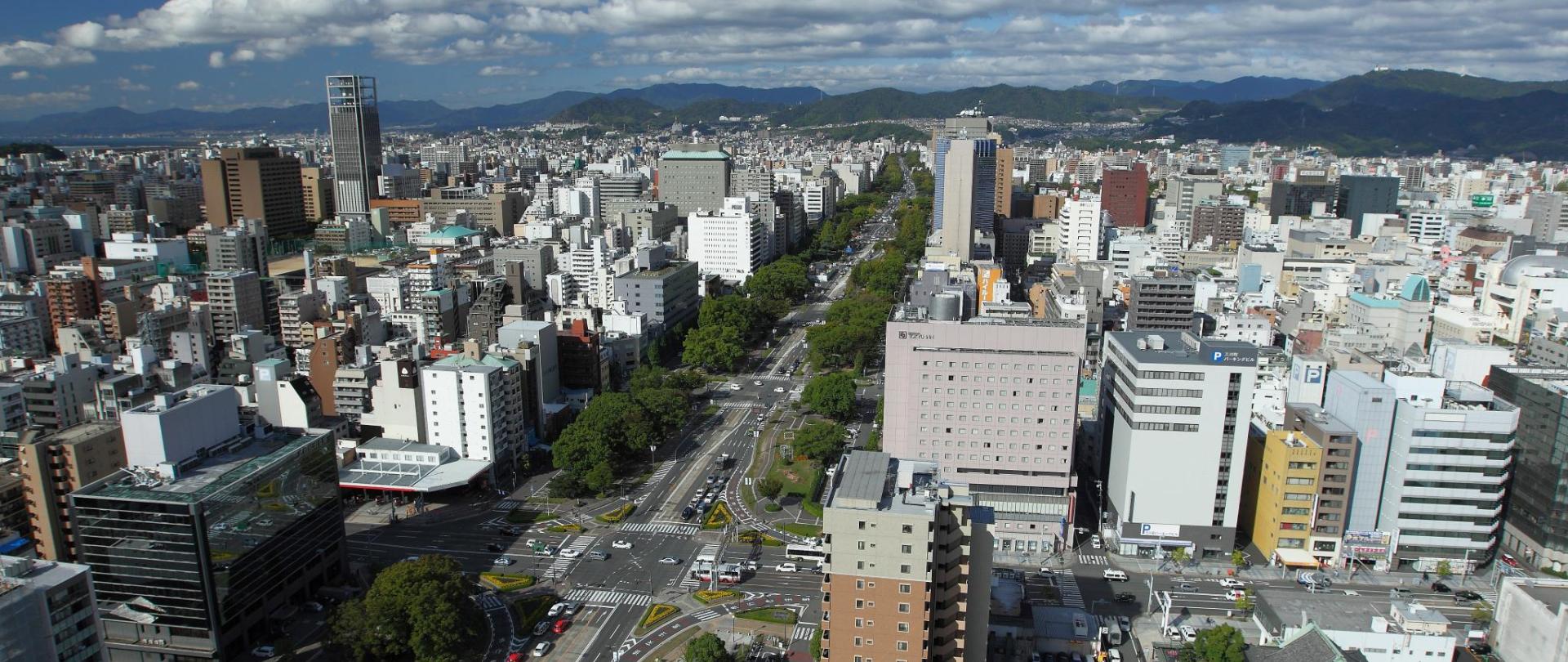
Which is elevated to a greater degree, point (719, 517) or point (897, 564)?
point (897, 564)

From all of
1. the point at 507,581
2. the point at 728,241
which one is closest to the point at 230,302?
the point at 728,241

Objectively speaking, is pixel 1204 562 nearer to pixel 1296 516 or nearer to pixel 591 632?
pixel 1296 516

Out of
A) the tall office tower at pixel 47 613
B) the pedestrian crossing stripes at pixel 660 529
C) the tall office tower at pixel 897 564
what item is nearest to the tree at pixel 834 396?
the pedestrian crossing stripes at pixel 660 529

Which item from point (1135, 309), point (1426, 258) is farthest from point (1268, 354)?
point (1426, 258)

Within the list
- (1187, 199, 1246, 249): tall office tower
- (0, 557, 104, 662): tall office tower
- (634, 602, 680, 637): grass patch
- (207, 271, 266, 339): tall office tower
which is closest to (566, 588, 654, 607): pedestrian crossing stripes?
(634, 602, 680, 637): grass patch

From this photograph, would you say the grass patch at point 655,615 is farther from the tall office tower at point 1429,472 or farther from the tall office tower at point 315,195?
the tall office tower at point 315,195

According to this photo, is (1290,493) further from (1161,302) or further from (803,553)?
(1161,302)

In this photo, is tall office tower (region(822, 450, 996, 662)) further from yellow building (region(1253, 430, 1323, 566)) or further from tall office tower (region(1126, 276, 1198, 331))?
tall office tower (region(1126, 276, 1198, 331))
